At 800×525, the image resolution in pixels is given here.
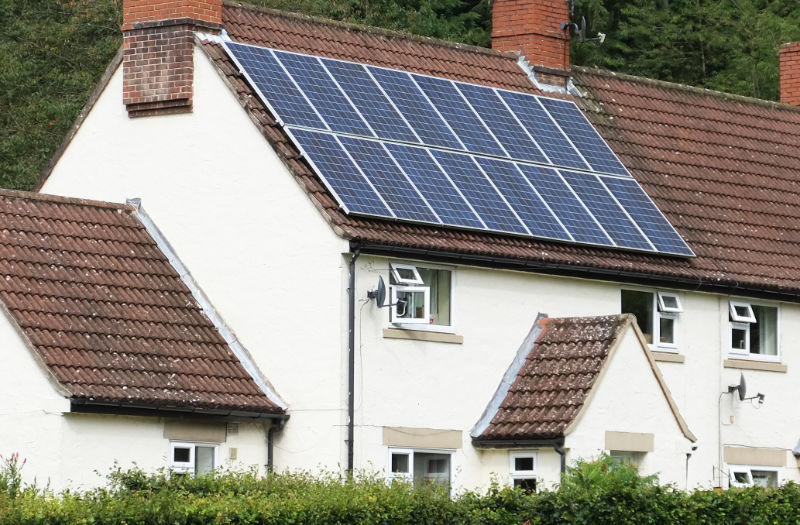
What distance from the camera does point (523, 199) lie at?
28422mm

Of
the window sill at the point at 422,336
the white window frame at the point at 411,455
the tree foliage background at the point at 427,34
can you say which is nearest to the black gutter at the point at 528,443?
the white window frame at the point at 411,455

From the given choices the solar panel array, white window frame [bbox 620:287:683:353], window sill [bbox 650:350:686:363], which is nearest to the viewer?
the solar panel array

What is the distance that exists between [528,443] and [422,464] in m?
1.74

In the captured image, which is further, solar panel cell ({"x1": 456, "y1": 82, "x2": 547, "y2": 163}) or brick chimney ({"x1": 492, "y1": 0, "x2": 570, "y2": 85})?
brick chimney ({"x1": 492, "y1": 0, "x2": 570, "y2": 85})

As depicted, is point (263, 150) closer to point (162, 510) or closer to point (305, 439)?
point (305, 439)

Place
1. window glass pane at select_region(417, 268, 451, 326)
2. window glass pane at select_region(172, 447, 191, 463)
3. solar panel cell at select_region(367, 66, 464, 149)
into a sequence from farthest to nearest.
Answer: solar panel cell at select_region(367, 66, 464, 149), window glass pane at select_region(417, 268, 451, 326), window glass pane at select_region(172, 447, 191, 463)

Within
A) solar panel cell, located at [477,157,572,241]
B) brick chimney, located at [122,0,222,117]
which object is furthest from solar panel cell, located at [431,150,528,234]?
brick chimney, located at [122,0,222,117]

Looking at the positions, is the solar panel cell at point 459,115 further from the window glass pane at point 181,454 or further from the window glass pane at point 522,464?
the window glass pane at point 181,454

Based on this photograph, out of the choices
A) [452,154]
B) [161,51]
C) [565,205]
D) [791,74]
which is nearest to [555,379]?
[565,205]

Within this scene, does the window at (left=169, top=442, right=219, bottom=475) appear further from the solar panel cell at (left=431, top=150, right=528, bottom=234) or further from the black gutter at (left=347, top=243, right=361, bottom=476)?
the solar panel cell at (left=431, top=150, right=528, bottom=234)

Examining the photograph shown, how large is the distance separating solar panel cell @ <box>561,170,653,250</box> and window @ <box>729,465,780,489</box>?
3918mm

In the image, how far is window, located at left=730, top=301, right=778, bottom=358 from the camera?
30.2 meters

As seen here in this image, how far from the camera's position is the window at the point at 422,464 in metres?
26.3

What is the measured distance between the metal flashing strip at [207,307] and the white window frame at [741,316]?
8.17m
